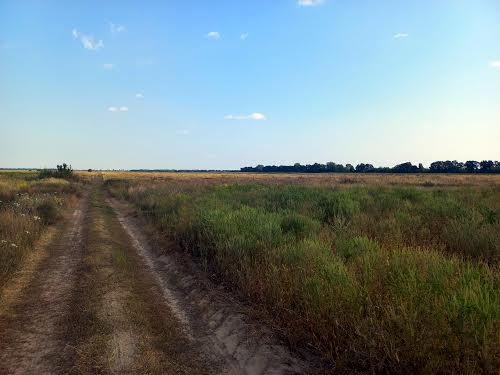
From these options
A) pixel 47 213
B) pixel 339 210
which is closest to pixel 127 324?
pixel 339 210

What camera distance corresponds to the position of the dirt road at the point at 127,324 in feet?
13.9

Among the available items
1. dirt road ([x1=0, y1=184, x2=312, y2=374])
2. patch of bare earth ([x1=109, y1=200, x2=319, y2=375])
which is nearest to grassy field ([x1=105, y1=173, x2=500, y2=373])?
patch of bare earth ([x1=109, y1=200, x2=319, y2=375])

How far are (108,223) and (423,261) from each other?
13869mm

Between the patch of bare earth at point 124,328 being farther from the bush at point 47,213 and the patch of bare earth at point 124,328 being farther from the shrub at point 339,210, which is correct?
the bush at point 47,213

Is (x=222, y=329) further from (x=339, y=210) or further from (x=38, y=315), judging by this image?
(x=339, y=210)

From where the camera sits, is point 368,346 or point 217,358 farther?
point 217,358

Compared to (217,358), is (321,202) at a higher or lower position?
higher

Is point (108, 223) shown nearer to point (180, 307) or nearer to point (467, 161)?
point (180, 307)

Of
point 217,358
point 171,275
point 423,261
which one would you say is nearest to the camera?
point 217,358

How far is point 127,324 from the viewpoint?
526 cm

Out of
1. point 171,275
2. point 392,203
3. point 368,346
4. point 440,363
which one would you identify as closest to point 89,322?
point 171,275

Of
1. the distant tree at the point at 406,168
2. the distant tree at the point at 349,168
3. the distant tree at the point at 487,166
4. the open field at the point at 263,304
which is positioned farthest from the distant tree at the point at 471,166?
the open field at the point at 263,304

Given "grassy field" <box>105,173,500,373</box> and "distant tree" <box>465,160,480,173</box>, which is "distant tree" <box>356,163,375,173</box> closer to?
"distant tree" <box>465,160,480,173</box>

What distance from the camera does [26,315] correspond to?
5785 mm
